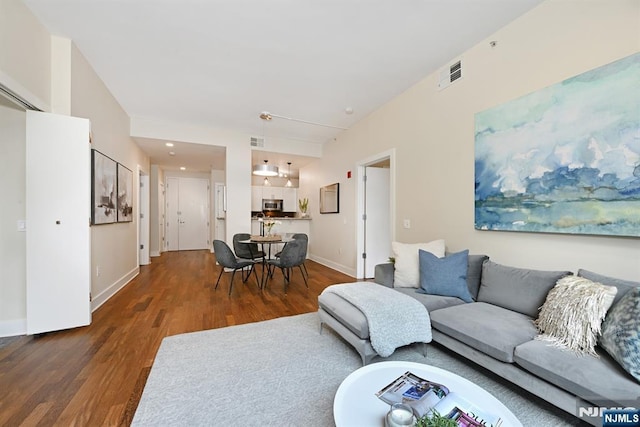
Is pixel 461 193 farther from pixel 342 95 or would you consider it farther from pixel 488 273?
pixel 342 95

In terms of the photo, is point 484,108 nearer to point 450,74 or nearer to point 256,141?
point 450,74

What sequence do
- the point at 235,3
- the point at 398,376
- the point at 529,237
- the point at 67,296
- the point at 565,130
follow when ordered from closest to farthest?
the point at 398,376 < the point at 565,130 < the point at 235,3 < the point at 529,237 < the point at 67,296

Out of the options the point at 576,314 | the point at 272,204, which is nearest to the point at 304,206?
the point at 272,204

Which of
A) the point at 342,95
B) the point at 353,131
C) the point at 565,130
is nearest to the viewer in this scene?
the point at 565,130

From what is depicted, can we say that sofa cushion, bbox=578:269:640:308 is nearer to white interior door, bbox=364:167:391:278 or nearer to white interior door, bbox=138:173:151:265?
white interior door, bbox=364:167:391:278

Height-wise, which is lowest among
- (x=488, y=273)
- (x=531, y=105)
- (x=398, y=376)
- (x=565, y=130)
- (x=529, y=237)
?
(x=398, y=376)

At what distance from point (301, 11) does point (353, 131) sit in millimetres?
2798

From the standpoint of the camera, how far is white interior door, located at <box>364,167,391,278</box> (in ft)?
15.5

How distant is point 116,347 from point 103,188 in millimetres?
2119

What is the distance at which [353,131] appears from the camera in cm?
484

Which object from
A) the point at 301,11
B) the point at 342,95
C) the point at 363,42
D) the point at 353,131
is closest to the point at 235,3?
the point at 301,11

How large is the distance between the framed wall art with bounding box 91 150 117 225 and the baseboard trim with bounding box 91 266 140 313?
35.8 inches

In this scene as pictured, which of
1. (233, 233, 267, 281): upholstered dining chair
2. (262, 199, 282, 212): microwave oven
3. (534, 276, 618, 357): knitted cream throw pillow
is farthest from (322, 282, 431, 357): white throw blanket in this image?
(262, 199, 282, 212): microwave oven

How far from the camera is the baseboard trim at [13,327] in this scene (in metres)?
2.39
